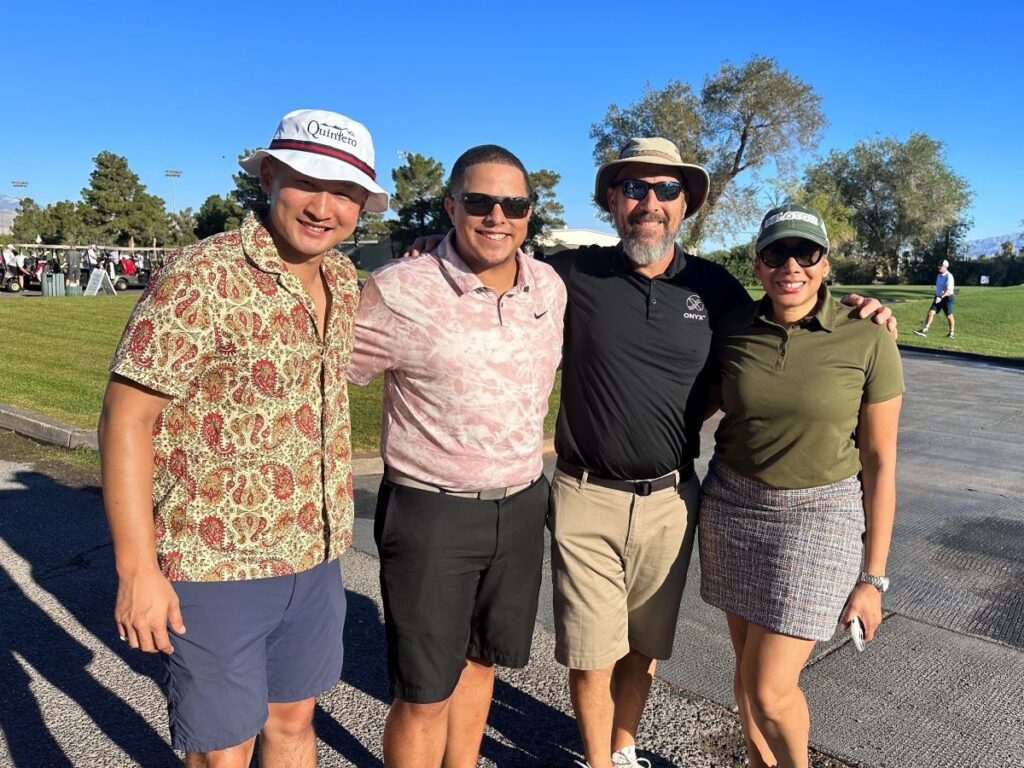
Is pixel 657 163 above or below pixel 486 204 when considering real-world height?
above

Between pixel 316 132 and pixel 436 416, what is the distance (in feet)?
2.95

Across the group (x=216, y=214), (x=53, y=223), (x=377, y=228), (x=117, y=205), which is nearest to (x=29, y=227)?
(x=53, y=223)

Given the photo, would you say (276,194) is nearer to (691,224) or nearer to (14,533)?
(14,533)

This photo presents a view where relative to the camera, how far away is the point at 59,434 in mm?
7680

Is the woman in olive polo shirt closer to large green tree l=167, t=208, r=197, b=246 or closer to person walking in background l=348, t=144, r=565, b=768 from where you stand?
person walking in background l=348, t=144, r=565, b=768

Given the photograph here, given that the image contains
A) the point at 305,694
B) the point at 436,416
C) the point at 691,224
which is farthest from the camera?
the point at 691,224

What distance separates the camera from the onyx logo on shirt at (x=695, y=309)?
292 centimetres

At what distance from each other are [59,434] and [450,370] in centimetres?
667

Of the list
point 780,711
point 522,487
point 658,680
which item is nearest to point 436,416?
point 522,487

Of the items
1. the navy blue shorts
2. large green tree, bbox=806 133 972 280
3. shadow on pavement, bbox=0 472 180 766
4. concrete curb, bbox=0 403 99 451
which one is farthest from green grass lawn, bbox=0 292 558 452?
large green tree, bbox=806 133 972 280

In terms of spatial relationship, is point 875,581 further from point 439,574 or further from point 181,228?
point 181,228

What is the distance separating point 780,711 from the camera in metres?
2.56

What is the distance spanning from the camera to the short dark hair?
8.77ft

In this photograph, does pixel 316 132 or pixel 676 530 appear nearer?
pixel 316 132
